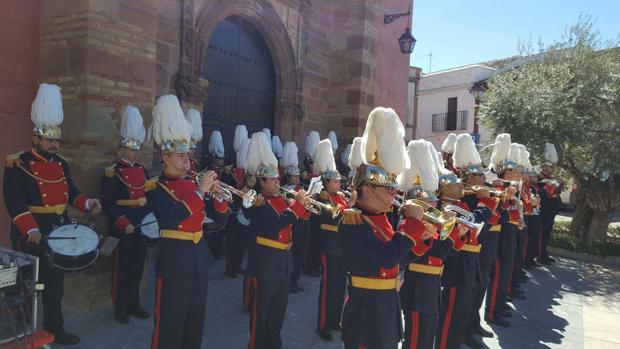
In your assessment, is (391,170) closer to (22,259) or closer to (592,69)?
(22,259)

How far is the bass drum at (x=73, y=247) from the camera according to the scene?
404 centimetres

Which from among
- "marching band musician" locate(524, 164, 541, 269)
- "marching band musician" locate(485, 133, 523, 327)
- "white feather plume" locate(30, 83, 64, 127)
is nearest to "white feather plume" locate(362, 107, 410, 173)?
"marching band musician" locate(485, 133, 523, 327)

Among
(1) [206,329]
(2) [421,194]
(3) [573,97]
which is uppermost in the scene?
(3) [573,97]

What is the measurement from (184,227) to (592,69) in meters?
10.8

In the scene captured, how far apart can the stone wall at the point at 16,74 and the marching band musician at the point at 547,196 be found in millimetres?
9414

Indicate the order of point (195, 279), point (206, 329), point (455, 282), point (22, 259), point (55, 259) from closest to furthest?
point (22, 259) → point (195, 279) → point (55, 259) → point (455, 282) → point (206, 329)

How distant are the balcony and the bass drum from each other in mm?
27840

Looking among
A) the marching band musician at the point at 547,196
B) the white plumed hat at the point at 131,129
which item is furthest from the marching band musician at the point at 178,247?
the marching band musician at the point at 547,196

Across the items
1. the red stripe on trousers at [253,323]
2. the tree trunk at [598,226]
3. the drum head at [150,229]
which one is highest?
the drum head at [150,229]

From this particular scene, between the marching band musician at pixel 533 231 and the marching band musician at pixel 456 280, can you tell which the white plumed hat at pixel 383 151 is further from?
the marching band musician at pixel 533 231

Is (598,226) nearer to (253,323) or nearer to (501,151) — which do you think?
(501,151)

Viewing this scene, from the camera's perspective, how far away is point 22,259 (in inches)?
118

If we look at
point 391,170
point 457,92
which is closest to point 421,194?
point 391,170

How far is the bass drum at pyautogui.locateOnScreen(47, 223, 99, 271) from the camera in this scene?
4.04m
